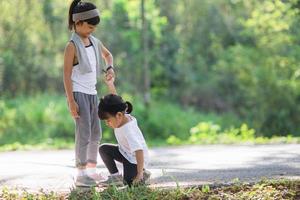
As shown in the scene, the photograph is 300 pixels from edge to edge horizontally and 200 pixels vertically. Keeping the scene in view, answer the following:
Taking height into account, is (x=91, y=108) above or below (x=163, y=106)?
above

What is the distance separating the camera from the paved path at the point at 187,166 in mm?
5856

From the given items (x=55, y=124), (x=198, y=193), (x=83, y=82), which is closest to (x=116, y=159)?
(x=83, y=82)

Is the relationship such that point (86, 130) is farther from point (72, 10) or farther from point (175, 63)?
point (175, 63)

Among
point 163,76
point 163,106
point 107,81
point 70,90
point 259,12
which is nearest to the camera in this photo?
point 70,90

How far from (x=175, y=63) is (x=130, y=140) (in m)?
18.5

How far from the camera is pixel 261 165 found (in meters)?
6.63

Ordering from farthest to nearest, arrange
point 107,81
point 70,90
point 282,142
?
1. point 282,142
2. point 107,81
3. point 70,90

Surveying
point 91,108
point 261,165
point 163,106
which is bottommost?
point 163,106

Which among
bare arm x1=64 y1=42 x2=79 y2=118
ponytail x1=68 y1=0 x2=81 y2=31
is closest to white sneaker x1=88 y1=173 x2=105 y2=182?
bare arm x1=64 y1=42 x2=79 y2=118

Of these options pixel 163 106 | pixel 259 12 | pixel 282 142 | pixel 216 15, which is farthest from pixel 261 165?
pixel 216 15

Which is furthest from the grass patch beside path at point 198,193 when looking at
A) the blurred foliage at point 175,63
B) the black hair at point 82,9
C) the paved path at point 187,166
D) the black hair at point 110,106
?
the blurred foliage at point 175,63

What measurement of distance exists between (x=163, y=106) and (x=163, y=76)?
3050mm

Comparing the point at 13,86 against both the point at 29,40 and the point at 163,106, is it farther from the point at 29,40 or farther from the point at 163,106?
the point at 163,106

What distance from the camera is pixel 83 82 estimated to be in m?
5.51
